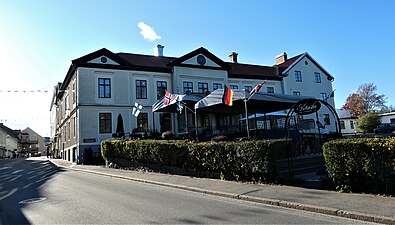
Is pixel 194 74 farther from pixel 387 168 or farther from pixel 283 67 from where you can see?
pixel 387 168

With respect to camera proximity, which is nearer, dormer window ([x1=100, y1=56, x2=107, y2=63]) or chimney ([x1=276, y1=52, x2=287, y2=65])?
dormer window ([x1=100, y1=56, x2=107, y2=63])

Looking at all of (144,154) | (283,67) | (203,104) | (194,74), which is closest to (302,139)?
(203,104)

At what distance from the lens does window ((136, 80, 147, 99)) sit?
29158 mm

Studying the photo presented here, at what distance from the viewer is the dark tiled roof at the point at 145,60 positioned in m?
30.2

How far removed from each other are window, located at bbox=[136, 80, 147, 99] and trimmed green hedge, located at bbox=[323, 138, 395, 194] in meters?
22.6

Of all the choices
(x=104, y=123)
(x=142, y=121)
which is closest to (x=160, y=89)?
(x=142, y=121)

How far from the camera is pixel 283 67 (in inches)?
1535

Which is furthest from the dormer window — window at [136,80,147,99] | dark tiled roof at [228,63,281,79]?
dark tiled roof at [228,63,281,79]

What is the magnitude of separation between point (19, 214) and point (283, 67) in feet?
118

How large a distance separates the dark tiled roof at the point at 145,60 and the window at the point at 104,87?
3.03 meters

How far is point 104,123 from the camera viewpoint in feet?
89.8

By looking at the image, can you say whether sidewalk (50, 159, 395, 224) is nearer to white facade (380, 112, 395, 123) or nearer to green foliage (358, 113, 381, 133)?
green foliage (358, 113, 381, 133)

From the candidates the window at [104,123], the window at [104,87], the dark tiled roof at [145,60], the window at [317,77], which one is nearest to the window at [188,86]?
the dark tiled roof at [145,60]

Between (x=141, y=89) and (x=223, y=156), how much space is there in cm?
1947
